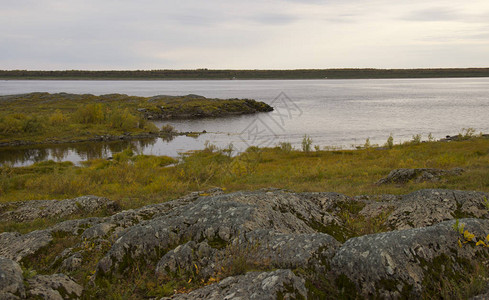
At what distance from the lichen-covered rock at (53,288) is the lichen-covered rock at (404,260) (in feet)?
10.9

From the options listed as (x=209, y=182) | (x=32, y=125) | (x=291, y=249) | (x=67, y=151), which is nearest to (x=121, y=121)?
(x=32, y=125)

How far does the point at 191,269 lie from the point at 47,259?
321 cm

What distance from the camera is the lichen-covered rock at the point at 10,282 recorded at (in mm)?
3406

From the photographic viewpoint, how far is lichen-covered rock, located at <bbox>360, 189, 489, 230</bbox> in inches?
251

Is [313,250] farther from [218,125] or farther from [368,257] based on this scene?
[218,125]

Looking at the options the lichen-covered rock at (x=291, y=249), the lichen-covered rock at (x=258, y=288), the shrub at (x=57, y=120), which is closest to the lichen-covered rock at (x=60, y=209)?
the lichen-covered rock at (x=291, y=249)

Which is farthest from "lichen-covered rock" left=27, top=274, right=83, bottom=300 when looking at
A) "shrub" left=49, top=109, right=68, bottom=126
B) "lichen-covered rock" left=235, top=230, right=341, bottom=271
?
"shrub" left=49, top=109, right=68, bottom=126

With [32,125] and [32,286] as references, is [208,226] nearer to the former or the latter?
[32,286]

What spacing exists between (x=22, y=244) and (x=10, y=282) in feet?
11.9

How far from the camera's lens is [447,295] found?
3424 mm

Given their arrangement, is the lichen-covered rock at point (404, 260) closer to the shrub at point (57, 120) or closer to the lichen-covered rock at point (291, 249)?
the lichen-covered rock at point (291, 249)

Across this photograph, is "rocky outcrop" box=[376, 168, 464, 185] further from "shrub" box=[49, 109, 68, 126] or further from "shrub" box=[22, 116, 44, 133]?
"shrub" box=[49, 109, 68, 126]

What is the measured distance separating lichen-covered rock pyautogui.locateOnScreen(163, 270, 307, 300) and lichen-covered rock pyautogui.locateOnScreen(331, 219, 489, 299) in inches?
28.8

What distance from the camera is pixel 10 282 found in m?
3.50
